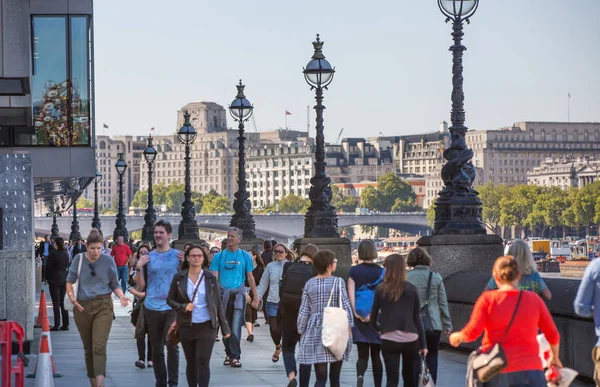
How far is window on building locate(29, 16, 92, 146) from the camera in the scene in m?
33.8

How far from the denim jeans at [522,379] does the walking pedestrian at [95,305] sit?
17.7ft

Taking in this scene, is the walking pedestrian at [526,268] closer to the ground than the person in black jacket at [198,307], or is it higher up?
higher up

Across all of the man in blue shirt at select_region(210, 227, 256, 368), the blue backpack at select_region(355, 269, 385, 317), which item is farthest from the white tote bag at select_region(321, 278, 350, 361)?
Answer: the man in blue shirt at select_region(210, 227, 256, 368)

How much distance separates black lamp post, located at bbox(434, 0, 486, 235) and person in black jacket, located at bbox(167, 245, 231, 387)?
25.7 feet

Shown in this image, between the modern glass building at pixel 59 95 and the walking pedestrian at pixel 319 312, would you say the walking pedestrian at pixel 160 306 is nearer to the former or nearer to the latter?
the walking pedestrian at pixel 319 312

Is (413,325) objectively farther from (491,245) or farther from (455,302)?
(491,245)

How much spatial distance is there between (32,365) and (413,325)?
7.51 m

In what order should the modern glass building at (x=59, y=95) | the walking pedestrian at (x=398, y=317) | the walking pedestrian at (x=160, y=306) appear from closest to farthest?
the walking pedestrian at (x=398, y=317), the walking pedestrian at (x=160, y=306), the modern glass building at (x=59, y=95)

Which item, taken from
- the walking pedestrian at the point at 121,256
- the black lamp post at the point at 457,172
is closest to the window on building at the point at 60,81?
the walking pedestrian at the point at 121,256

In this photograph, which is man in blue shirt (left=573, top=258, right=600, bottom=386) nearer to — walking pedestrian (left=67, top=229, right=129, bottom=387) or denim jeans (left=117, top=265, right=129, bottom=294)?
walking pedestrian (left=67, top=229, right=129, bottom=387)

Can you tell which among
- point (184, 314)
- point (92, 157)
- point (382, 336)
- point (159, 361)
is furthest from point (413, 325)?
point (92, 157)

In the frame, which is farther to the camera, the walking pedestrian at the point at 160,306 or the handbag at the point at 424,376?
the walking pedestrian at the point at 160,306

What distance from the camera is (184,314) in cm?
1381

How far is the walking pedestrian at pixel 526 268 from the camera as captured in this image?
474 inches
